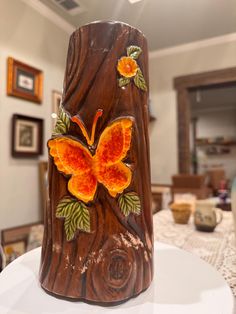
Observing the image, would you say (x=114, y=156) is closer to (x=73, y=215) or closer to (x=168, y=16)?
(x=73, y=215)

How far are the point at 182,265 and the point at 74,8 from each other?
176cm

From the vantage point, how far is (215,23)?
1.92m

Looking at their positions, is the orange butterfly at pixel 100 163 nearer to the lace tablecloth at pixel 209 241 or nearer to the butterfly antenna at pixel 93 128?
the butterfly antenna at pixel 93 128

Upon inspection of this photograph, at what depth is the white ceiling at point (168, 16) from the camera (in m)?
1.63

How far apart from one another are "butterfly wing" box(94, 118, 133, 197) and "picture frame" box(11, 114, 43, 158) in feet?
4.28

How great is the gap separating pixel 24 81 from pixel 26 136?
37 centimetres

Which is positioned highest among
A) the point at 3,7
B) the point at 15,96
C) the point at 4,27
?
the point at 3,7

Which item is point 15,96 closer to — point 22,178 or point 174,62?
point 22,178

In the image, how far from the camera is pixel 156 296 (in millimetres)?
386

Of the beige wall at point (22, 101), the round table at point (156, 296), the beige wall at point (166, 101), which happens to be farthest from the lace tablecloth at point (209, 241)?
the beige wall at point (166, 101)

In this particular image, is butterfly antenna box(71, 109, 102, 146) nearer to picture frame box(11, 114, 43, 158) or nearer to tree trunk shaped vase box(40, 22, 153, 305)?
tree trunk shaped vase box(40, 22, 153, 305)

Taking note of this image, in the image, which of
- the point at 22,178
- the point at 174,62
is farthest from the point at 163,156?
the point at 22,178

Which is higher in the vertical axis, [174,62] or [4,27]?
[174,62]

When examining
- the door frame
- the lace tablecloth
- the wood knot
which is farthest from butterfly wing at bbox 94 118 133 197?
the door frame
